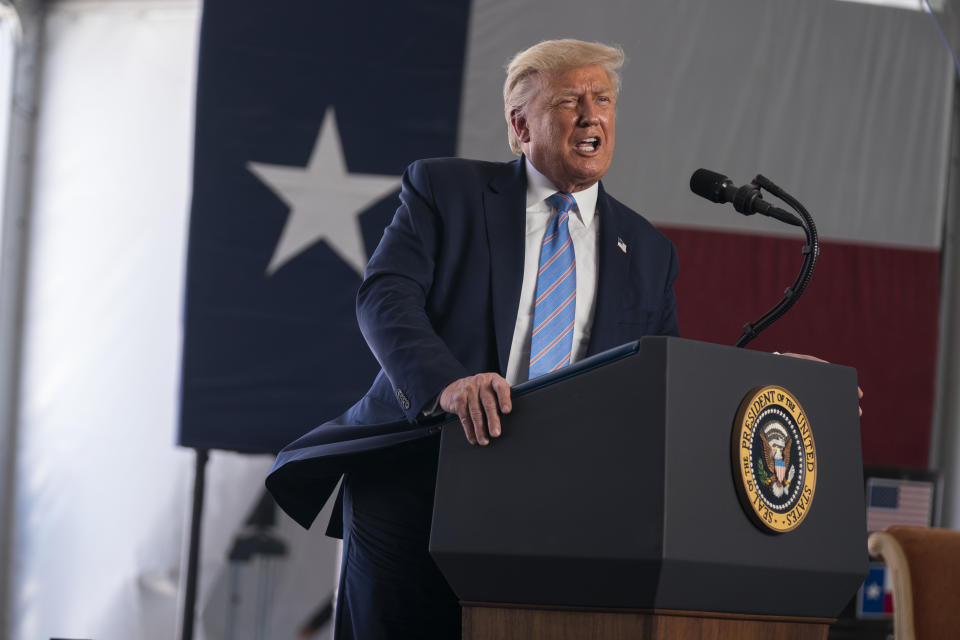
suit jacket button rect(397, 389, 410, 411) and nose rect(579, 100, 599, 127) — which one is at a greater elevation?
nose rect(579, 100, 599, 127)

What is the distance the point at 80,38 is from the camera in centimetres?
464

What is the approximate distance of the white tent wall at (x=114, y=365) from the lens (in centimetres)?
430

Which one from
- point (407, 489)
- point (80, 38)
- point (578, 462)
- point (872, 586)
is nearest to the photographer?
point (578, 462)

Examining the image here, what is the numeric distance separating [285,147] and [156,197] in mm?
805

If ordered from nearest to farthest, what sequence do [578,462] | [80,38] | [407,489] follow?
[578,462] < [407,489] < [80,38]

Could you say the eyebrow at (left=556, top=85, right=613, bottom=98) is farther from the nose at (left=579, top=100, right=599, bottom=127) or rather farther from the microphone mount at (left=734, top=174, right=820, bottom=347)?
the microphone mount at (left=734, top=174, right=820, bottom=347)

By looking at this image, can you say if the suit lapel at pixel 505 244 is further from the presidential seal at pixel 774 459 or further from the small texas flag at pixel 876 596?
the small texas flag at pixel 876 596

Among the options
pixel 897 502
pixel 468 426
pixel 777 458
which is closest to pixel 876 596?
pixel 897 502

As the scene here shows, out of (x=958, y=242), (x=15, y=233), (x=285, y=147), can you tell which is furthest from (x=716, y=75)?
(x=15, y=233)

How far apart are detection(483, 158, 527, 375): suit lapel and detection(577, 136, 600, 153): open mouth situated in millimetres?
109

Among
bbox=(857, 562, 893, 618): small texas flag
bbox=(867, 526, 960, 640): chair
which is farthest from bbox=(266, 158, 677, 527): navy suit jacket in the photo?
bbox=(857, 562, 893, 618): small texas flag

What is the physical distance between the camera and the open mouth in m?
1.63

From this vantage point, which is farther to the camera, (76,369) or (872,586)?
(76,369)

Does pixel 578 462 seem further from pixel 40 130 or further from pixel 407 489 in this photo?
pixel 40 130
